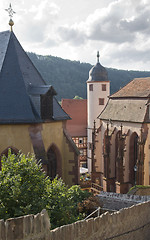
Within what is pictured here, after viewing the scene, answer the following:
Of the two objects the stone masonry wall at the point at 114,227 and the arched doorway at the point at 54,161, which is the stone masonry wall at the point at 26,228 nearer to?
the stone masonry wall at the point at 114,227

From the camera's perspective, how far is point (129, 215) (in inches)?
397

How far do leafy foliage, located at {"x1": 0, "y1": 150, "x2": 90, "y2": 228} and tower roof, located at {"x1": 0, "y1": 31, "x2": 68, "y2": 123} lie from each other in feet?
17.6

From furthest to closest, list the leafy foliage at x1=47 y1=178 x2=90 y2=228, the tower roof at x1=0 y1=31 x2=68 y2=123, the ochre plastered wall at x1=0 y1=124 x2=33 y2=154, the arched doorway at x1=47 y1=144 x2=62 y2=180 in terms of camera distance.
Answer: the arched doorway at x1=47 y1=144 x2=62 y2=180 → the tower roof at x1=0 y1=31 x2=68 y2=123 → the ochre plastered wall at x1=0 y1=124 x2=33 y2=154 → the leafy foliage at x1=47 y1=178 x2=90 y2=228

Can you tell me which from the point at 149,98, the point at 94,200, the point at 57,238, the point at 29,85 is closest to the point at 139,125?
the point at 149,98

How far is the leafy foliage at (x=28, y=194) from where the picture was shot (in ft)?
31.6

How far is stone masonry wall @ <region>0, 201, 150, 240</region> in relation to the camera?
22.9ft

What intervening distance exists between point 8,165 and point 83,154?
35592mm

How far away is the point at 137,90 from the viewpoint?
31922 millimetres

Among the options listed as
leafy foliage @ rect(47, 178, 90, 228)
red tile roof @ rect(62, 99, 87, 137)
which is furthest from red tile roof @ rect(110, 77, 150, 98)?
leafy foliage @ rect(47, 178, 90, 228)

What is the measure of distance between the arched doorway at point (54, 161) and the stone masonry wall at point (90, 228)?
861 centimetres

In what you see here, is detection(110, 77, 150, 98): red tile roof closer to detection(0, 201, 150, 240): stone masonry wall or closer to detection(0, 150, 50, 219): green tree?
detection(0, 201, 150, 240): stone masonry wall

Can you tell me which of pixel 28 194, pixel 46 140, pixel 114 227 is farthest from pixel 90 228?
pixel 46 140

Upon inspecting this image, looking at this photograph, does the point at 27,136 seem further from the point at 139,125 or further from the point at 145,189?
the point at 139,125

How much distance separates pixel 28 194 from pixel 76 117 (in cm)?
3654
